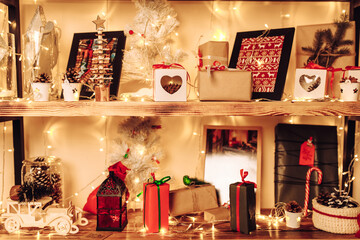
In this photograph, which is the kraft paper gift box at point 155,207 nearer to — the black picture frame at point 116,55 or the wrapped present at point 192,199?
the wrapped present at point 192,199

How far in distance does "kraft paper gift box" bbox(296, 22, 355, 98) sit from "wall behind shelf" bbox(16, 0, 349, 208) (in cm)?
12

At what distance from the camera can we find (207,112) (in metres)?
1.24

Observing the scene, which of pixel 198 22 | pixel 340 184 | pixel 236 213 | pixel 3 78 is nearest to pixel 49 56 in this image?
pixel 3 78

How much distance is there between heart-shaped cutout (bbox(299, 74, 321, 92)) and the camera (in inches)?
51.7

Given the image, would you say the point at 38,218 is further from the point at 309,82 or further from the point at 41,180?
the point at 309,82

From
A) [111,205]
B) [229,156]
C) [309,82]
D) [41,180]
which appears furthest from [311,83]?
[41,180]

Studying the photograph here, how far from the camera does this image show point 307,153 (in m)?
1.52

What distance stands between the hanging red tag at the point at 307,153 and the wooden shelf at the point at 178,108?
1.04ft

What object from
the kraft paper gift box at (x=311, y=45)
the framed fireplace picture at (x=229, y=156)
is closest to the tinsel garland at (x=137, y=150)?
the framed fireplace picture at (x=229, y=156)

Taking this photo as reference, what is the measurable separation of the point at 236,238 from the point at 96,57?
2.78ft

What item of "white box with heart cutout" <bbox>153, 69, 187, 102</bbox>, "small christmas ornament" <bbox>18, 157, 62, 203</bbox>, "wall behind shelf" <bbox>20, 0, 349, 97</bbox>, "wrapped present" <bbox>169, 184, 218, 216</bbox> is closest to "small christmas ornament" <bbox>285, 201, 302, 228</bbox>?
"wrapped present" <bbox>169, 184, 218, 216</bbox>

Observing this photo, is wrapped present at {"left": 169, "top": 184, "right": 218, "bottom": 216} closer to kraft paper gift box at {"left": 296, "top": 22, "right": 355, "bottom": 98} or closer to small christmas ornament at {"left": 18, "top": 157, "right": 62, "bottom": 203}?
small christmas ornament at {"left": 18, "top": 157, "right": 62, "bottom": 203}

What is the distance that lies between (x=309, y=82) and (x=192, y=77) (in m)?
0.52

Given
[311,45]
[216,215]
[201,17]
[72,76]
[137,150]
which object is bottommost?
[216,215]
